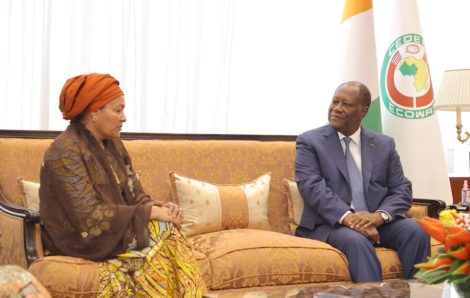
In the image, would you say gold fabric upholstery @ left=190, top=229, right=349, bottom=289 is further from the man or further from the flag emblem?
the flag emblem

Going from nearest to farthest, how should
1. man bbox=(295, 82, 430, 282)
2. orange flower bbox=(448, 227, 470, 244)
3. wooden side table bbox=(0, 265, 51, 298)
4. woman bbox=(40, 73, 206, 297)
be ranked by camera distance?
wooden side table bbox=(0, 265, 51, 298)
orange flower bbox=(448, 227, 470, 244)
woman bbox=(40, 73, 206, 297)
man bbox=(295, 82, 430, 282)

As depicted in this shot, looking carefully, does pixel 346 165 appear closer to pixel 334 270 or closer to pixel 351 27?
pixel 334 270

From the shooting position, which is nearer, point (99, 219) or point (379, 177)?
point (99, 219)

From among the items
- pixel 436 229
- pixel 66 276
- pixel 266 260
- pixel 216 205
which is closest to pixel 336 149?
pixel 216 205

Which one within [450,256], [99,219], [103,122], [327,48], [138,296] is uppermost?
[327,48]

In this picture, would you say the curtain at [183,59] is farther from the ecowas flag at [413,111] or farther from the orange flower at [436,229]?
the orange flower at [436,229]

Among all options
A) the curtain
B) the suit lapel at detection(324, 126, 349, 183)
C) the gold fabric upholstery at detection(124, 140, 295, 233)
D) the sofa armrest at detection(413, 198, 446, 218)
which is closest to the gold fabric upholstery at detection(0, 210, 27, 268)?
the gold fabric upholstery at detection(124, 140, 295, 233)

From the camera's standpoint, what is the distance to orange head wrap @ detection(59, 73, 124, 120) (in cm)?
317

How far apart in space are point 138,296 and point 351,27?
107 inches

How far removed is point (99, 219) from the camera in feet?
9.91

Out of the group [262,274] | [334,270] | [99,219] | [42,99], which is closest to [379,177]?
[334,270]

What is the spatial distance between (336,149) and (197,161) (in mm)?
763

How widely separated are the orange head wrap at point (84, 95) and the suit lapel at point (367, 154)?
1555mm

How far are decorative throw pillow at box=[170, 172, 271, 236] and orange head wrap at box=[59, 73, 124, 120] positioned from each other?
2.63 ft
